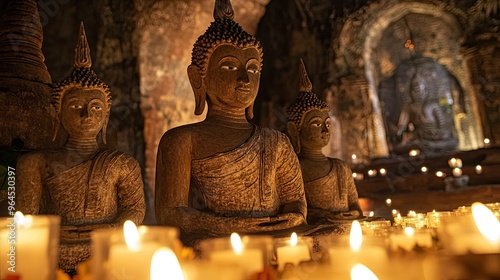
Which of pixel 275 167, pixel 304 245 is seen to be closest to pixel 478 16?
pixel 275 167

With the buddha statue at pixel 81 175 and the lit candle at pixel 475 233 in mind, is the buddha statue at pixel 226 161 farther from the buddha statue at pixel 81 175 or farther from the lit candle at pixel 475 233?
the lit candle at pixel 475 233

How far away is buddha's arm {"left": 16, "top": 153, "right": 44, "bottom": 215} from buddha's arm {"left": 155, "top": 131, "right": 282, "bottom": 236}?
2.40 ft

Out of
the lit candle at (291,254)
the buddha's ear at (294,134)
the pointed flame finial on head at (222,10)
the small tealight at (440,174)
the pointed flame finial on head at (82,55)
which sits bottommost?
the lit candle at (291,254)

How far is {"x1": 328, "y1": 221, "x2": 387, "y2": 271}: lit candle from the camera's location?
0.92 metres

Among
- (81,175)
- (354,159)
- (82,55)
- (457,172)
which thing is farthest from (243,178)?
(354,159)

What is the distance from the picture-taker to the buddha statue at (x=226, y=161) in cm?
248

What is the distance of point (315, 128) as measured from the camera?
3631 mm

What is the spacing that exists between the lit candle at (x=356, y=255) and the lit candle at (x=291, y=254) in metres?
0.29

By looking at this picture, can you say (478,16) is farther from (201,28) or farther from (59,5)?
(59,5)

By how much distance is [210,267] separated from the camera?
32.7 inches

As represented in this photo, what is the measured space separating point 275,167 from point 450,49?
998 centimetres

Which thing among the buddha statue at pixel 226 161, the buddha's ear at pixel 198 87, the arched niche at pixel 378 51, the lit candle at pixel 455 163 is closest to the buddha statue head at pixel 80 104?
the buddha statue at pixel 226 161

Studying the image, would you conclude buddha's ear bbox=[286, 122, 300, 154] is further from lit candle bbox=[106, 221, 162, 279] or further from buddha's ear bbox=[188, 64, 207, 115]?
lit candle bbox=[106, 221, 162, 279]

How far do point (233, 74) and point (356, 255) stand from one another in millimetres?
2001
